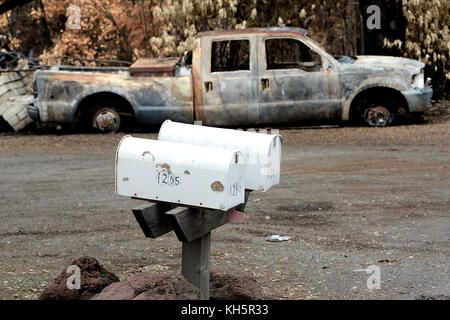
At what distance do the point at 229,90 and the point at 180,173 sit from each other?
11063 mm

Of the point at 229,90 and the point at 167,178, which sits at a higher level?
the point at 167,178

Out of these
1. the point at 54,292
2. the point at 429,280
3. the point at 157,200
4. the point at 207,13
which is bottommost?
the point at 429,280

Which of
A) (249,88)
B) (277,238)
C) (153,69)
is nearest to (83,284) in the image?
(277,238)

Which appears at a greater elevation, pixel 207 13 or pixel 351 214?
pixel 207 13

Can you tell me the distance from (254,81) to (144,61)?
2.26m

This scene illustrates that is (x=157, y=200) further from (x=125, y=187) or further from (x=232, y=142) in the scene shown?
(x=232, y=142)

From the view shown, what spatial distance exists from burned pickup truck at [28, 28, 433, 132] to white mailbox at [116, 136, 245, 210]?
35.6 feet

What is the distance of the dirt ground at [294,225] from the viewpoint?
686 centimetres

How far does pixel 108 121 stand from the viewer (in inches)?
635

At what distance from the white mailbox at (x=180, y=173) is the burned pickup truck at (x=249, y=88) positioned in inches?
428

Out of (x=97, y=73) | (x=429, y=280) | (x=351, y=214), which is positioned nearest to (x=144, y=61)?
(x=97, y=73)

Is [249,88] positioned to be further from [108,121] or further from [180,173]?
[180,173]

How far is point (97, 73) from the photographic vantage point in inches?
633

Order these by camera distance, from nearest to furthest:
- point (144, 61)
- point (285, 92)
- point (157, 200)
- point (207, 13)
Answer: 1. point (157, 200)
2. point (285, 92)
3. point (144, 61)
4. point (207, 13)
